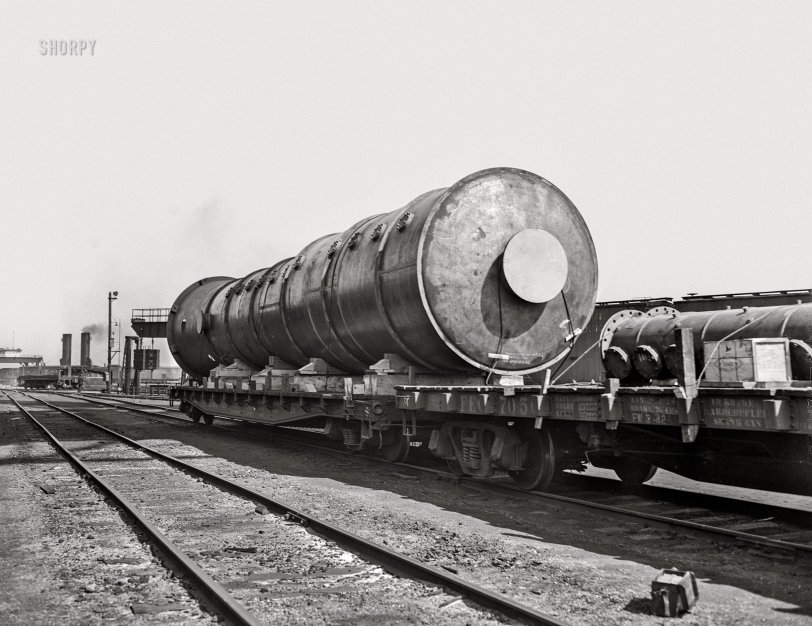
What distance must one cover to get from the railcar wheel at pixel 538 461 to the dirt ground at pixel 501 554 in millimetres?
438

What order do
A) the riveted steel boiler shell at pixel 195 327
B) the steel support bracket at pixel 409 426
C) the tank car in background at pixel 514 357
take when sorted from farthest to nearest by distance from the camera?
the riveted steel boiler shell at pixel 195 327, the steel support bracket at pixel 409 426, the tank car in background at pixel 514 357

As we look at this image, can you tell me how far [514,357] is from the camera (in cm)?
1048

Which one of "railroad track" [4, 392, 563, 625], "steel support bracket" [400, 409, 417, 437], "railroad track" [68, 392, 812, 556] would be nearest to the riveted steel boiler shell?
"railroad track" [4, 392, 563, 625]

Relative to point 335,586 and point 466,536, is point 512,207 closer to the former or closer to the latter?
point 466,536

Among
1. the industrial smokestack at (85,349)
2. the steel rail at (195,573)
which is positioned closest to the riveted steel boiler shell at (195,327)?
the steel rail at (195,573)

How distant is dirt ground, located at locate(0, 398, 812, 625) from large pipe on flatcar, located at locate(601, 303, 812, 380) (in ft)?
5.70

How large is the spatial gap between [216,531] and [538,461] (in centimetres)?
403

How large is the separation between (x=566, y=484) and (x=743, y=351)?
436 cm

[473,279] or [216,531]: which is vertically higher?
[473,279]

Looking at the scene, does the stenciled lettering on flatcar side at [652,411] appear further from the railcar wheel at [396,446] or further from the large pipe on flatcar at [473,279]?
the railcar wheel at [396,446]

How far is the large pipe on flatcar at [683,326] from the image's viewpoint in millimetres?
6985

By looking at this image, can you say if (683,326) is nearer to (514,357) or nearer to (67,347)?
(514,357)

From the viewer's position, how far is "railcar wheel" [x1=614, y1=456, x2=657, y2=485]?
9.38m

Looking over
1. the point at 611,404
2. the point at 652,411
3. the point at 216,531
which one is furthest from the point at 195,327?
the point at 652,411
